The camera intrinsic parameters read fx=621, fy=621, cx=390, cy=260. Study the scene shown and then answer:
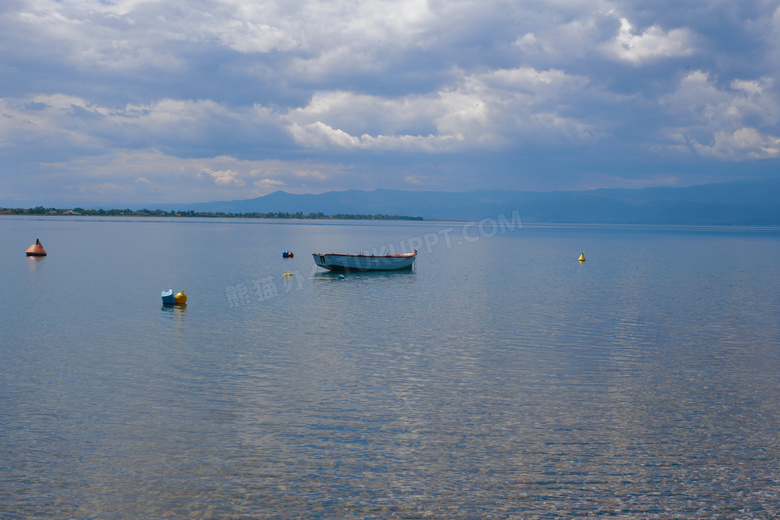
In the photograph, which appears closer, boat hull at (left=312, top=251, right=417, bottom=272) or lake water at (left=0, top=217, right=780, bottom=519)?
lake water at (left=0, top=217, right=780, bottom=519)

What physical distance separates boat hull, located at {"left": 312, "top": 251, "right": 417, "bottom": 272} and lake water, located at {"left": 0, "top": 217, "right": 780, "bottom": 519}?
24.9 metres

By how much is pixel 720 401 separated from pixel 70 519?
745 inches

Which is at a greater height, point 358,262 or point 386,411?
point 358,262

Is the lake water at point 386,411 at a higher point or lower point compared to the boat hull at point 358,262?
lower

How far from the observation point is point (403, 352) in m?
27.6

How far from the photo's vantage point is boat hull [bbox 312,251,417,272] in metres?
67.0

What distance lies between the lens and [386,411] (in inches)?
745

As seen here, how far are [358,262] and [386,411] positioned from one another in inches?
1930

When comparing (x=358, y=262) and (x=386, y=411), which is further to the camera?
(x=358, y=262)

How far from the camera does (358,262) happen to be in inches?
2662

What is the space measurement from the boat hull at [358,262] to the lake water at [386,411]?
81.7ft

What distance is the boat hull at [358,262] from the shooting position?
67.0 meters

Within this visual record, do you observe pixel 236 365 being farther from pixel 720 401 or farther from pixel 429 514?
pixel 720 401

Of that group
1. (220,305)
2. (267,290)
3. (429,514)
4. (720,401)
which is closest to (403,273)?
(267,290)
